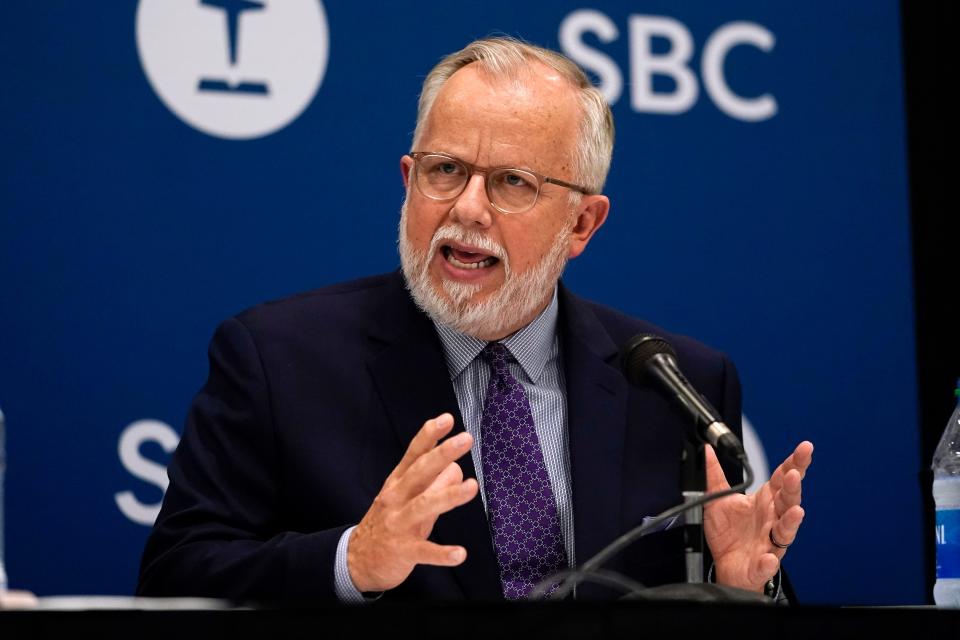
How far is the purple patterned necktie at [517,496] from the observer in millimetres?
2475

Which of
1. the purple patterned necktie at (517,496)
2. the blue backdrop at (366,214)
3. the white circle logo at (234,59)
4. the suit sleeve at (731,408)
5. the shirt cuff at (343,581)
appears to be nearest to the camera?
the shirt cuff at (343,581)

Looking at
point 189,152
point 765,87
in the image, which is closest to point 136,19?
point 189,152

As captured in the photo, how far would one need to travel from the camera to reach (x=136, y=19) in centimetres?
311

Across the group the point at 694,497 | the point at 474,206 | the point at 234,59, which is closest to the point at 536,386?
the point at 474,206

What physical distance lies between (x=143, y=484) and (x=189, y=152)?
0.81 m

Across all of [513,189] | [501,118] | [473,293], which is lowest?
[473,293]

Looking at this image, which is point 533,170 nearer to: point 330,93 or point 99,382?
point 330,93

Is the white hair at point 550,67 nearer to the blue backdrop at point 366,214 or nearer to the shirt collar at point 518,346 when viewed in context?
the shirt collar at point 518,346

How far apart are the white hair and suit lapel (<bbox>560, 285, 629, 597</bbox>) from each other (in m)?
0.31

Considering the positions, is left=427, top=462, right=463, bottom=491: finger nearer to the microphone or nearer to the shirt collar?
the microphone

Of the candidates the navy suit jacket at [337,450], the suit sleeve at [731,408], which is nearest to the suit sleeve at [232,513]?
the navy suit jacket at [337,450]

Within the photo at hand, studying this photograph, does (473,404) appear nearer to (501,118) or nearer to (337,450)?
(337,450)

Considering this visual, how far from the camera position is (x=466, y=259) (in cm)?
269

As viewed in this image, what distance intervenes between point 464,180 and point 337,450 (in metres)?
0.63
